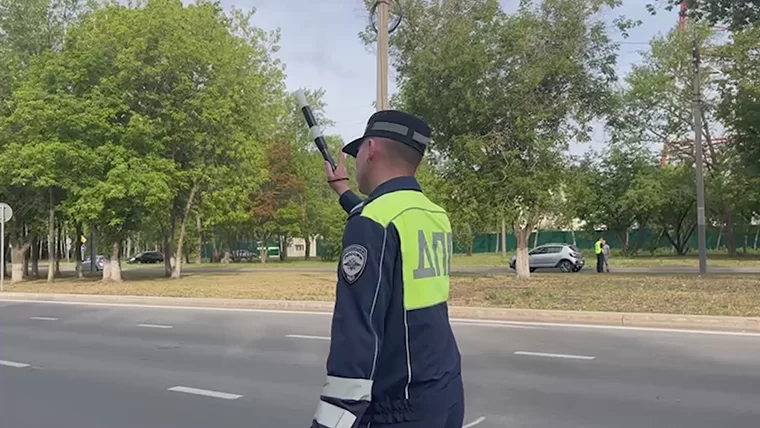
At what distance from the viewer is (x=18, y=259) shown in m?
32.3

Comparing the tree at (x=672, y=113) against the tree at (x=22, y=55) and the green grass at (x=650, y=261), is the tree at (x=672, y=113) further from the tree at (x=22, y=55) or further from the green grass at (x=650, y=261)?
the tree at (x=22, y=55)

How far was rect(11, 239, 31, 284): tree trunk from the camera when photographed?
3173 centimetres

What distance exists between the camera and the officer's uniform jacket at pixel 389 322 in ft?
6.98

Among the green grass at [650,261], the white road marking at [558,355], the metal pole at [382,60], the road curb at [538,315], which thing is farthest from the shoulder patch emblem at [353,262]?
the green grass at [650,261]

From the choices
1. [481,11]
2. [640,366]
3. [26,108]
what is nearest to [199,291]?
[26,108]

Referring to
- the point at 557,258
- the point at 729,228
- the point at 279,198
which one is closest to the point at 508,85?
the point at 557,258

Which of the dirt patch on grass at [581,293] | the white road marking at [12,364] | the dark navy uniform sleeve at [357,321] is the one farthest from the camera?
the dirt patch on grass at [581,293]

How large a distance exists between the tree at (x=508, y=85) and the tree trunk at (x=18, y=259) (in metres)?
19.0

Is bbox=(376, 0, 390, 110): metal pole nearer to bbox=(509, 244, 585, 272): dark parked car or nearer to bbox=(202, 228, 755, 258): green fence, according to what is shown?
bbox=(509, 244, 585, 272): dark parked car

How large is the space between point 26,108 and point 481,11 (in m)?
16.6

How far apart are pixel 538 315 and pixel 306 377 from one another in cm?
681

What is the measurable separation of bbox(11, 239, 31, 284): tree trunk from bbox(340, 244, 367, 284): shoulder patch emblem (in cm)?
3305

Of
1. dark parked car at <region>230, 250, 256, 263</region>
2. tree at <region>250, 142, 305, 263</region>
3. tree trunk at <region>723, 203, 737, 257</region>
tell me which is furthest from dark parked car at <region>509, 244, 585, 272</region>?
dark parked car at <region>230, 250, 256, 263</region>

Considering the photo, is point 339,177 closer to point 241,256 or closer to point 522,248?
point 522,248
